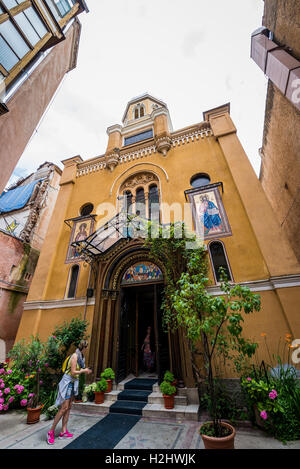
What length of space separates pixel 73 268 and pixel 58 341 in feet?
10.9

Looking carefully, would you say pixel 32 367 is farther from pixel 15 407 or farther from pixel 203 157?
pixel 203 157

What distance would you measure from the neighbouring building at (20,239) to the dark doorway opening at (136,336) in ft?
22.5

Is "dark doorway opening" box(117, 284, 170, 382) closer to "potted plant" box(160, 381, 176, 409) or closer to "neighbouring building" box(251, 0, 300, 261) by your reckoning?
"potted plant" box(160, 381, 176, 409)

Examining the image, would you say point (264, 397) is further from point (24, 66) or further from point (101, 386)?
point (24, 66)

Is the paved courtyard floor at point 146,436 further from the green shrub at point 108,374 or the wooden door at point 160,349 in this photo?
the wooden door at point 160,349

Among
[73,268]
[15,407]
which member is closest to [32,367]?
[15,407]

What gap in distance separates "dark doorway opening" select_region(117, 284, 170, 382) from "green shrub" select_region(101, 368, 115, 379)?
51 centimetres

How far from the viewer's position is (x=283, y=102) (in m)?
8.11

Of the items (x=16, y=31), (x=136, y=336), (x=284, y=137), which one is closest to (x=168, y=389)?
(x=136, y=336)

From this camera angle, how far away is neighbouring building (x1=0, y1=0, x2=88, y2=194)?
6.57 metres

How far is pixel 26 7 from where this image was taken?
7336 millimetres

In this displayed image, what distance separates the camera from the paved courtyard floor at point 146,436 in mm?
3609

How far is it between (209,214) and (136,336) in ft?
19.9

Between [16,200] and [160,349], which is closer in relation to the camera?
[160,349]
